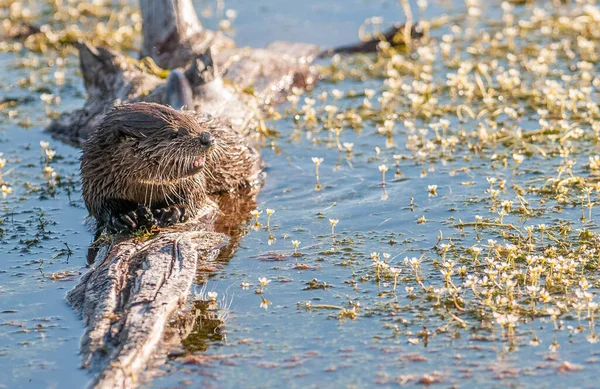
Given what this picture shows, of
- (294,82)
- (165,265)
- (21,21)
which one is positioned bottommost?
(165,265)

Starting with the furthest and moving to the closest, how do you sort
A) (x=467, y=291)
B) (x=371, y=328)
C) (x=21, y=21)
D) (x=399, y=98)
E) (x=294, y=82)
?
(x=21, y=21), (x=294, y=82), (x=399, y=98), (x=467, y=291), (x=371, y=328)

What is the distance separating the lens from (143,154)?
21.4 ft

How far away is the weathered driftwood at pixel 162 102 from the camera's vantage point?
5113mm

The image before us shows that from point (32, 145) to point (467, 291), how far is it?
5.25 meters

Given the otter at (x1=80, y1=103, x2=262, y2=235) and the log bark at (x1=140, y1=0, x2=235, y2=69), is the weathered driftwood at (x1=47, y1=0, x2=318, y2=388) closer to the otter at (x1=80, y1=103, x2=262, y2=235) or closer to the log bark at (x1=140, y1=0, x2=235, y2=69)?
the log bark at (x1=140, y1=0, x2=235, y2=69)

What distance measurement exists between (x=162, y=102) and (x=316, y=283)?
10.6 feet

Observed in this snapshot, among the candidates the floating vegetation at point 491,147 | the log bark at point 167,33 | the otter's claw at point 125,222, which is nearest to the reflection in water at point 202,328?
the floating vegetation at point 491,147

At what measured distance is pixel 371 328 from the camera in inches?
214

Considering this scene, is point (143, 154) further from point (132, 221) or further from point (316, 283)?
point (316, 283)

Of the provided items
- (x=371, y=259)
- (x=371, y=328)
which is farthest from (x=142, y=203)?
(x=371, y=328)

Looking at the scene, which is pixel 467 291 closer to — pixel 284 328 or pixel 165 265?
→ pixel 284 328

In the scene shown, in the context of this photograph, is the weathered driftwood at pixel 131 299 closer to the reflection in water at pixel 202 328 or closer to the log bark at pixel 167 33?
the reflection in water at pixel 202 328

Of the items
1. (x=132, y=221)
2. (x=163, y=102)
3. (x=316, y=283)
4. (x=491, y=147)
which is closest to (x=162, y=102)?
(x=163, y=102)

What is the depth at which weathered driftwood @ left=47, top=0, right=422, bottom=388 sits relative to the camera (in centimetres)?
511
